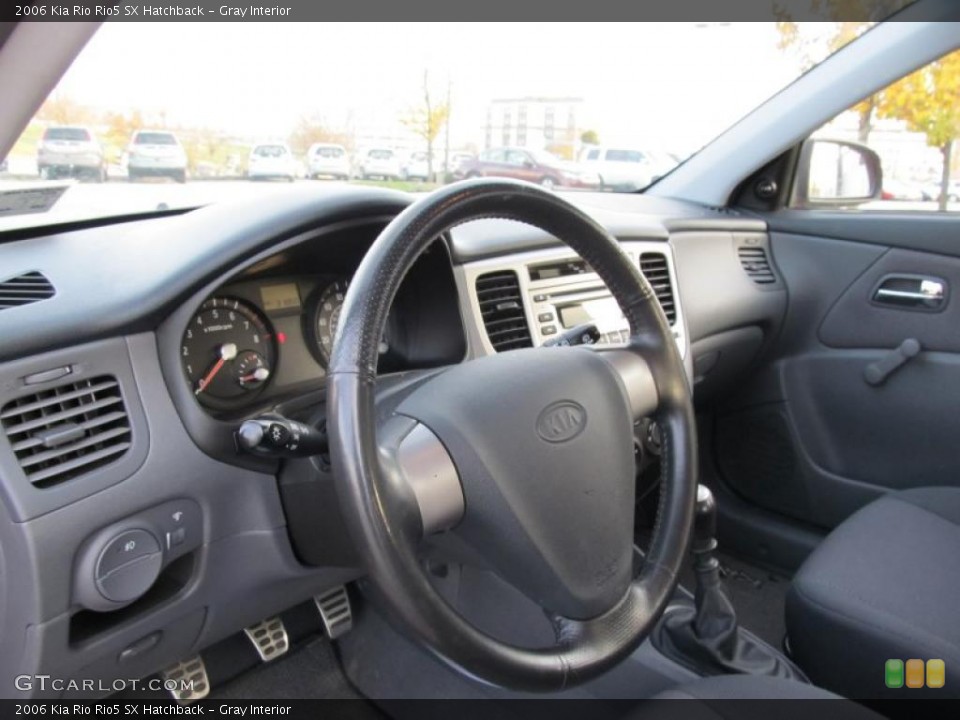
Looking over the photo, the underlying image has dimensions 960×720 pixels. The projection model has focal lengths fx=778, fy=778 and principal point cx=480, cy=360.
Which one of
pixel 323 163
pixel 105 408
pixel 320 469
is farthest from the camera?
pixel 323 163

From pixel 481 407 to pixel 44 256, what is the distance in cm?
85

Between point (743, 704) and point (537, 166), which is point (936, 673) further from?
point (537, 166)

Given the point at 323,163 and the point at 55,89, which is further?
the point at 323,163

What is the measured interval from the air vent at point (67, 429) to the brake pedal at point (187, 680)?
2.39ft

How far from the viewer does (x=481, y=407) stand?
1065 mm

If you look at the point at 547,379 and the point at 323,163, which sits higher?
the point at 323,163

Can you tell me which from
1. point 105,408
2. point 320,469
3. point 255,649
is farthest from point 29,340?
point 255,649

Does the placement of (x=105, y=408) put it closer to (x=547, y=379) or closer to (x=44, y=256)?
(x=44, y=256)

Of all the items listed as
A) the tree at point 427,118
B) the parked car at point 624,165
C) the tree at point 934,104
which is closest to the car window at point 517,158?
the tree at point 427,118

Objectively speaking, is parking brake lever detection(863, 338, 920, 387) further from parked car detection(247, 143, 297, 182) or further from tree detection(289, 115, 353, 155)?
parked car detection(247, 143, 297, 182)

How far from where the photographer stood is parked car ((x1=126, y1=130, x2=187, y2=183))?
1.70 m

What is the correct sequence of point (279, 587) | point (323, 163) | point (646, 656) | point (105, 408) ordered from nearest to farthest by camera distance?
point (105, 408) → point (279, 587) → point (646, 656) → point (323, 163)

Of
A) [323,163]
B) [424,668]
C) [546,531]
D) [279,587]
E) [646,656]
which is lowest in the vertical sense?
[424,668]

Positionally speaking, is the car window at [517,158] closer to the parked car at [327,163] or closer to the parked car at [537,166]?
the parked car at [537,166]
